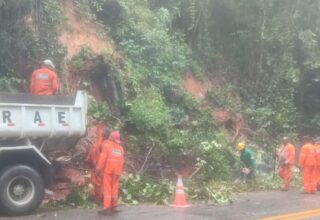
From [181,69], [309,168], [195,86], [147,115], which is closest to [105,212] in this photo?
[147,115]

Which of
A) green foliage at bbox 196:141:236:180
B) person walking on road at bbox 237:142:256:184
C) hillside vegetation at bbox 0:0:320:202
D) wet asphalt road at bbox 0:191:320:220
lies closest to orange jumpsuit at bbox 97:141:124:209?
wet asphalt road at bbox 0:191:320:220

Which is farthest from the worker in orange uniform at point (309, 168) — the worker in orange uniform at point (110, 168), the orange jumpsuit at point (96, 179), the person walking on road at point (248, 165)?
the worker in orange uniform at point (110, 168)

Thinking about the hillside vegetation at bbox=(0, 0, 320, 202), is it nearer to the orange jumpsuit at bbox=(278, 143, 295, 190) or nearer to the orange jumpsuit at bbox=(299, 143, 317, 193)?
the orange jumpsuit at bbox=(278, 143, 295, 190)

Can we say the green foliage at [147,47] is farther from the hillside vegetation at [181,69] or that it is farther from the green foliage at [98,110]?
the green foliage at [98,110]

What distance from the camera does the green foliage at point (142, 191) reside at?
502 inches

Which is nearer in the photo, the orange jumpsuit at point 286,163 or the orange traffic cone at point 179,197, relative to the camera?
the orange traffic cone at point 179,197

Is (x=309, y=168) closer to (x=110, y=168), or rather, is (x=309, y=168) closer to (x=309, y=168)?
(x=309, y=168)

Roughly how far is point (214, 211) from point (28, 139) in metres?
3.77

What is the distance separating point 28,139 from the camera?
35.1 feet

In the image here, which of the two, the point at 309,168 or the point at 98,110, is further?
the point at 309,168

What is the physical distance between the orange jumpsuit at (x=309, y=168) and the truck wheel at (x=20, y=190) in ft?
25.3

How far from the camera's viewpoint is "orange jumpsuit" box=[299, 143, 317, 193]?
1580 cm

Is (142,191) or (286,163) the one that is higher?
(286,163)

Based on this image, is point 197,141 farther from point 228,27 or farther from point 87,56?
point 228,27
